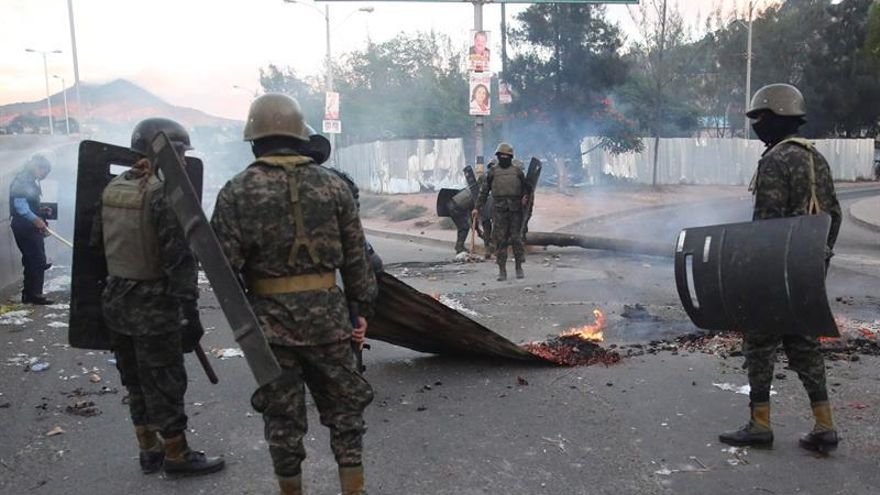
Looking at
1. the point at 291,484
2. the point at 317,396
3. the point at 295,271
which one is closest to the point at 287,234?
the point at 295,271

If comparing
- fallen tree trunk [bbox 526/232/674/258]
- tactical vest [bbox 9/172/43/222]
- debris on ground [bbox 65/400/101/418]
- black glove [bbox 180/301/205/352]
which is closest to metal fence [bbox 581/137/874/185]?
fallen tree trunk [bbox 526/232/674/258]

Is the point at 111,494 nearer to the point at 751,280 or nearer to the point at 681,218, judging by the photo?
the point at 751,280

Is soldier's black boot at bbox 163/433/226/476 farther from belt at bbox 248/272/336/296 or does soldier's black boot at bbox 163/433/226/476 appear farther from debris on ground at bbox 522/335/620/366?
debris on ground at bbox 522/335/620/366

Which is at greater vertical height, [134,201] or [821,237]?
[134,201]

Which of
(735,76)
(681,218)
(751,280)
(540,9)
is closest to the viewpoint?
(751,280)

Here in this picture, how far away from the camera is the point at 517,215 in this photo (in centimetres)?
1042

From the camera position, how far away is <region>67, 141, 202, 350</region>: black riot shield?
390 centimetres

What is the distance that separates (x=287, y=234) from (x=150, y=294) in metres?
1.14

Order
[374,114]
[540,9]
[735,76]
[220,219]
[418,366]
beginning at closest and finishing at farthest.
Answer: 1. [220,219]
2. [418,366]
3. [540,9]
4. [374,114]
5. [735,76]

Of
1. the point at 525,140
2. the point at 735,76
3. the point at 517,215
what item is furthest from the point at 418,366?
the point at 735,76

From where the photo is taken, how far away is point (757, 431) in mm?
3965

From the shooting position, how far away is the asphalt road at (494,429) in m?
3.68

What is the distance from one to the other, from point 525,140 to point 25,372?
19.2m

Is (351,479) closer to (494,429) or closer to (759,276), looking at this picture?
(494,429)
